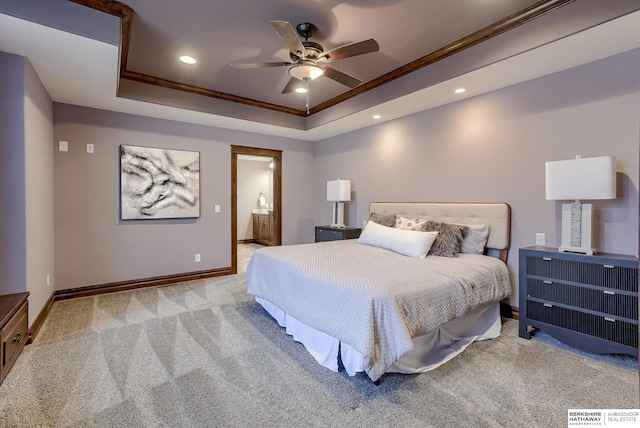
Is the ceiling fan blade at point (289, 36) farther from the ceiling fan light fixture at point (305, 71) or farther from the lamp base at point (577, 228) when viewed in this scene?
the lamp base at point (577, 228)

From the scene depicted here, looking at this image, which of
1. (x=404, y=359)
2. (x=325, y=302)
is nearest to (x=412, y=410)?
(x=404, y=359)

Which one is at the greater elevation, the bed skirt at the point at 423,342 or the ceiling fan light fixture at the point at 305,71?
the ceiling fan light fixture at the point at 305,71

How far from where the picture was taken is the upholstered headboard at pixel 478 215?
3051mm

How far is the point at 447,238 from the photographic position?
3004mm

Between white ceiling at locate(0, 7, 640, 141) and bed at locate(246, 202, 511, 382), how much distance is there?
129cm

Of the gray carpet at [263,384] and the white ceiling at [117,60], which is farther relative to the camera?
the white ceiling at [117,60]

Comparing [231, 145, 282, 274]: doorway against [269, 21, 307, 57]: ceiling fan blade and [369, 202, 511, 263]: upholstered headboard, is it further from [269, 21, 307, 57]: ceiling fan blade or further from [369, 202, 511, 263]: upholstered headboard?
[269, 21, 307, 57]: ceiling fan blade

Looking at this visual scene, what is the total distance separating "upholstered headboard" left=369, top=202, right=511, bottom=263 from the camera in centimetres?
305

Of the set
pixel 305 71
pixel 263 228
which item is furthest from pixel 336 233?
pixel 263 228

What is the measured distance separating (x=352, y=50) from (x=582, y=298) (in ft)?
8.69

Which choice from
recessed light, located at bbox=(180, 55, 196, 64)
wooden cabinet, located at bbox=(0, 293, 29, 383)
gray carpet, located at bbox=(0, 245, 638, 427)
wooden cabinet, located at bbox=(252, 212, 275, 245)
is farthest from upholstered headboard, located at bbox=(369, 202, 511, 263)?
wooden cabinet, located at bbox=(252, 212, 275, 245)

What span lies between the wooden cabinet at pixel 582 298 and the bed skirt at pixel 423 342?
1.07ft

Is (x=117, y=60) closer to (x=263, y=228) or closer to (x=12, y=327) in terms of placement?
(x=12, y=327)

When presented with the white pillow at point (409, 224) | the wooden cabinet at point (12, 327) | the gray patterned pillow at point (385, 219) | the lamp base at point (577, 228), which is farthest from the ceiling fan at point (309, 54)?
the wooden cabinet at point (12, 327)
